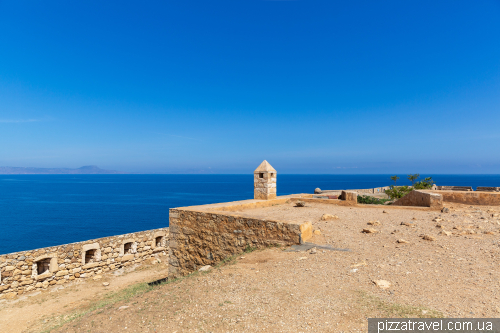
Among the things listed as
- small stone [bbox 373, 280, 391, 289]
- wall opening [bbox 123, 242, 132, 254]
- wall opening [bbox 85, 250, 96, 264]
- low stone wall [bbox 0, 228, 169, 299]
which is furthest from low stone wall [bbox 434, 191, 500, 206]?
wall opening [bbox 85, 250, 96, 264]

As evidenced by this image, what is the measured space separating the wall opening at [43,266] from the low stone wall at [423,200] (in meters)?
16.3

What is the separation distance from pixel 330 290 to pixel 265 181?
867 centimetres

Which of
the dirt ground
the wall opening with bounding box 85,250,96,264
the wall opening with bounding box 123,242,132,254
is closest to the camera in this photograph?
the dirt ground

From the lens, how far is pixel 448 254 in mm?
5789

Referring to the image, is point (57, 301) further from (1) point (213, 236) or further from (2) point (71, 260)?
(1) point (213, 236)

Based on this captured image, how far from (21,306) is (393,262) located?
1331 centimetres

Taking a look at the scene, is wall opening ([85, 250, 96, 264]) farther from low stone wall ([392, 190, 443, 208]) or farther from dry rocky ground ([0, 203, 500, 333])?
low stone wall ([392, 190, 443, 208])

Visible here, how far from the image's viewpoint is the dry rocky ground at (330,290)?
12.3 ft

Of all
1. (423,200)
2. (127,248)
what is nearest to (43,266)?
(127,248)

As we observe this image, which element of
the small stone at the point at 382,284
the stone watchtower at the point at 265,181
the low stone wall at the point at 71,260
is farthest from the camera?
the stone watchtower at the point at 265,181

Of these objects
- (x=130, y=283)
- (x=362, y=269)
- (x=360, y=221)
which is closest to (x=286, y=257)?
(x=362, y=269)

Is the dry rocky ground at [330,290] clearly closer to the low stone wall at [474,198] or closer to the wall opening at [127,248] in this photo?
the low stone wall at [474,198]

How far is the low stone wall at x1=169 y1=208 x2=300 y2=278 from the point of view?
7.21 meters

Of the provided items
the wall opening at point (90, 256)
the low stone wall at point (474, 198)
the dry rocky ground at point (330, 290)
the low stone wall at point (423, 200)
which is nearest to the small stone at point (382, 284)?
the dry rocky ground at point (330, 290)
